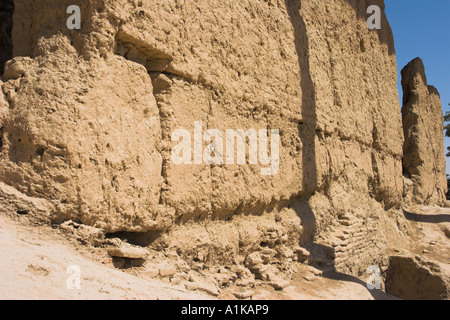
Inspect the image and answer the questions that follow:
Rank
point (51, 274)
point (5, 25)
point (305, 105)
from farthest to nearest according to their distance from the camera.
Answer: point (305, 105) → point (5, 25) → point (51, 274)

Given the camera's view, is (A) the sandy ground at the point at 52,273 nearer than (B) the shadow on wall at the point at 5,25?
Yes

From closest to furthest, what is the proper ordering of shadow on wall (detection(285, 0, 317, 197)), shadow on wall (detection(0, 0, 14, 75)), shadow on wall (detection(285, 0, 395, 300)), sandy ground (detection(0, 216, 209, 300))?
sandy ground (detection(0, 216, 209, 300))
shadow on wall (detection(0, 0, 14, 75))
shadow on wall (detection(285, 0, 395, 300))
shadow on wall (detection(285, 0, 317, 197))

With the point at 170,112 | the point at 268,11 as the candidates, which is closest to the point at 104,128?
the point at 170,112

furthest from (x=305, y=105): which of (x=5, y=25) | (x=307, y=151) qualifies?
(x=5, y=25)

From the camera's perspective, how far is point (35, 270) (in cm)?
193

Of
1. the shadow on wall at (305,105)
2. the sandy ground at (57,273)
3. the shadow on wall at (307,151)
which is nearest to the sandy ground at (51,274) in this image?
the sandy ground at (57,273)

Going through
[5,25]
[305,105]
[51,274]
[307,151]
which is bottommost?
[51,274]

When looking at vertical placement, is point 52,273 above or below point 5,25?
below

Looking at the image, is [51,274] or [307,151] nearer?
[51,274]

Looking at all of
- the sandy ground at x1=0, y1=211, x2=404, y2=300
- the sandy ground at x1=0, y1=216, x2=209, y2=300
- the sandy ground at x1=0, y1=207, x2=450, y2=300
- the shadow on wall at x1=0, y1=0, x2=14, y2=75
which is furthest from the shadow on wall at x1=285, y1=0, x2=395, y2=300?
the shadow on wall at x1=0, y1=0, x2=14, y2=75

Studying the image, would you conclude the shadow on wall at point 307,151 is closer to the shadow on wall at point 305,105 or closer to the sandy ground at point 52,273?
the shadow on wall at point 305,105

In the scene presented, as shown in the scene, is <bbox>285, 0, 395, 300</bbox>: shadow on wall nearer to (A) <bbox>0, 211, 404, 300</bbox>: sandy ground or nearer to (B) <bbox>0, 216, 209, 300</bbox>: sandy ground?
(A) <bbox>0, 211, 404, 300</bbox>: sandy ground

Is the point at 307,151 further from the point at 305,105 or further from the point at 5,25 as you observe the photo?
the point at 5,25
